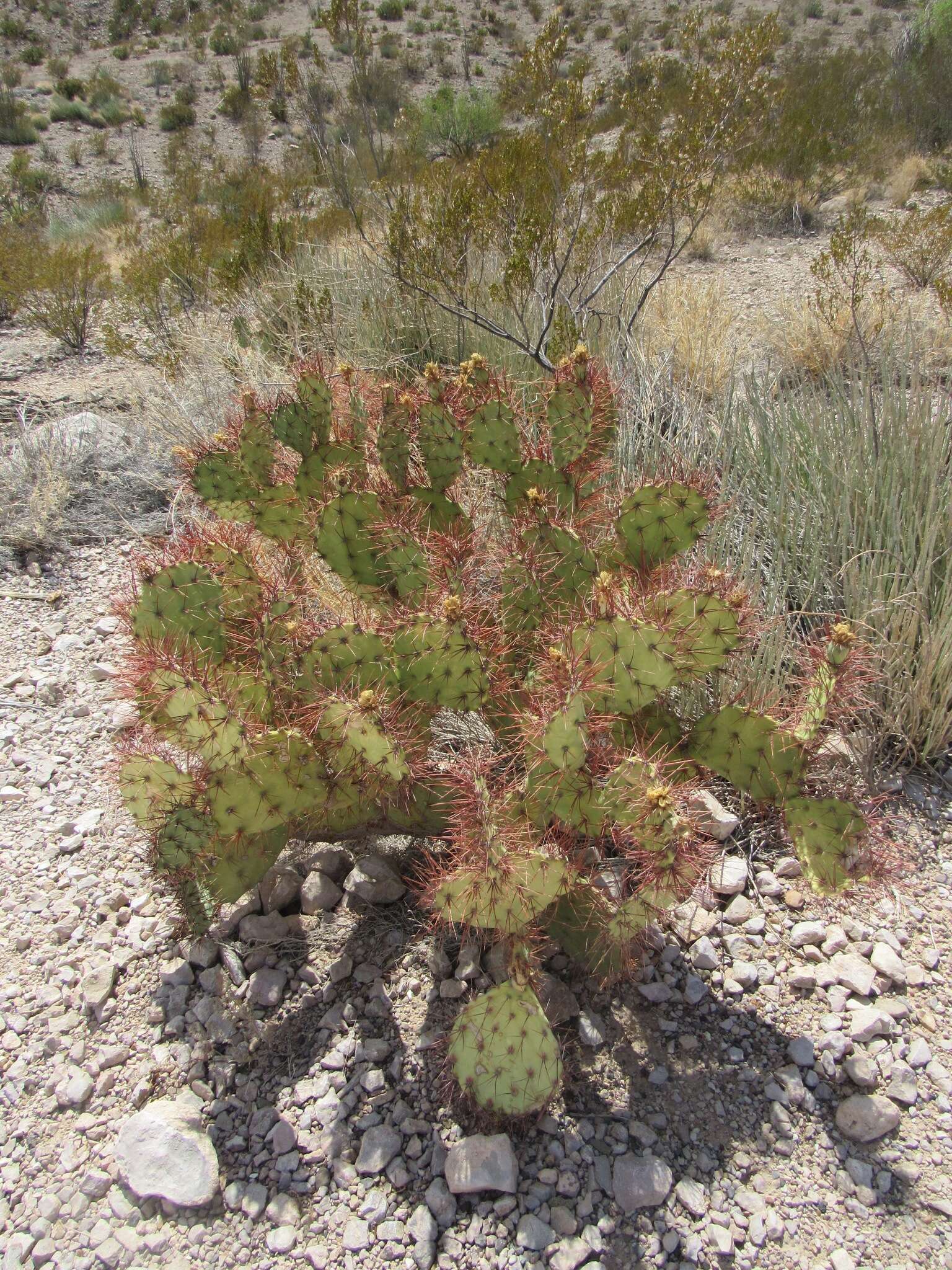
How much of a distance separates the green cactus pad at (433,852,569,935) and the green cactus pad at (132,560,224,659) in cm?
81

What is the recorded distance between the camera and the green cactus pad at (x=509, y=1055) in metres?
1.40

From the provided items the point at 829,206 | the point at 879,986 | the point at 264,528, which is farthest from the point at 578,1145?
the point at 829,206

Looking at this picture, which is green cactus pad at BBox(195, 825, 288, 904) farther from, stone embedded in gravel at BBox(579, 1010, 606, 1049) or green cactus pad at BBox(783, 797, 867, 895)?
green cactus pad at BBox(783, 797, 867, 895)

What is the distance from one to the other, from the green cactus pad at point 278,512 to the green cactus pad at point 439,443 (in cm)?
40

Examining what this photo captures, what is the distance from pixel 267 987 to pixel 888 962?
142 centimetres

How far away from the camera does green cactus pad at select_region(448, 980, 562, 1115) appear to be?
140 centimetres

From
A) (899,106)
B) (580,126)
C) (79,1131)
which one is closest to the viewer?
(79,1131)

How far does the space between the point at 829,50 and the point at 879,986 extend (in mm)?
27778

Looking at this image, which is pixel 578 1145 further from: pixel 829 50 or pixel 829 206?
pixel 829 50

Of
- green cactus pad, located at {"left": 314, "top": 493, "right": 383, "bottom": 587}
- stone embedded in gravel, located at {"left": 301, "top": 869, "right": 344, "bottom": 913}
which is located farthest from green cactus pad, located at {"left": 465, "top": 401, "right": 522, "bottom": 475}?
stone embedded in gravel, located at {"left": 301, "top": 869, "right": 344, "bottom": 913}

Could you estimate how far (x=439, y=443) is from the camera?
206 centimetres

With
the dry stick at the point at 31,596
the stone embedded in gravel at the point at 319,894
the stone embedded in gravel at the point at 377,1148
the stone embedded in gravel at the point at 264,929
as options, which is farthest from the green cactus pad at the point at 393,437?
the dry stick at the point at 31,596

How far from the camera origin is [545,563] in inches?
72.8

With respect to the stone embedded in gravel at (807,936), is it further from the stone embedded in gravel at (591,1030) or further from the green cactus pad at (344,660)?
the green cactus pad at (344,660)
